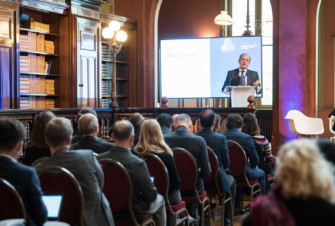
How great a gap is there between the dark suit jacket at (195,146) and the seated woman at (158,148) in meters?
0.41

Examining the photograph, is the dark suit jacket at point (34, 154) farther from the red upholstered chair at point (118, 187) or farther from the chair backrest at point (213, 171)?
the chair backrest at point (213, 171)

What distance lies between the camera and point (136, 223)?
3.21 m

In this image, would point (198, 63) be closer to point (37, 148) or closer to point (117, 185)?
point (37, 148)

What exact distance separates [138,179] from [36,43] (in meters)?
6.06

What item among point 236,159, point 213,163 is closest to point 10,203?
point 213,163

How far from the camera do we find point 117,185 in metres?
3.09

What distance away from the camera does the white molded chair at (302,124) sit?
32.0ft

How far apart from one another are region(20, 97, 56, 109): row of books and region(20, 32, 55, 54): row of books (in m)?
0.82

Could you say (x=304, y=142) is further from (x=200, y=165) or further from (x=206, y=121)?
(x=206, y=121)

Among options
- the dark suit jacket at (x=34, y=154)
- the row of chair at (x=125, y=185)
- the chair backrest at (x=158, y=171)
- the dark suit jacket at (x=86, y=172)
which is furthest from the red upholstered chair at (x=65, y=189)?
the dark suit jacket at (x=34, y=154)

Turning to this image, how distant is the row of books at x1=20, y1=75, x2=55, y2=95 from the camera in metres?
8.47

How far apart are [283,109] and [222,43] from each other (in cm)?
176

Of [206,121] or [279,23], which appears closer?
[206,121]

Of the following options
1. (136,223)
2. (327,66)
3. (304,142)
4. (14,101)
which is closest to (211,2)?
(327,66)
